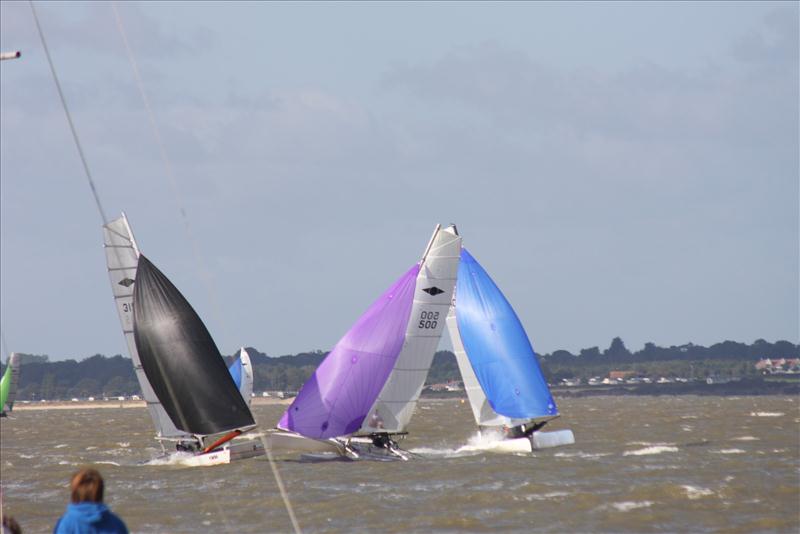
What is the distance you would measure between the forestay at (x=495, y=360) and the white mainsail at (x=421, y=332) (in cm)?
277

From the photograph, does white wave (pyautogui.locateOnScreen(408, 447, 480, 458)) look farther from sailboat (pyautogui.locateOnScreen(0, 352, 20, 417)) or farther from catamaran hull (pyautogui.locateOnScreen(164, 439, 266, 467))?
sailboat (pyautogui.locateOnScreen(0, 352, 20, 417))

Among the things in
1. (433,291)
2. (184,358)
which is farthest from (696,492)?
(184,358)

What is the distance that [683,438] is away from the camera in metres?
49.7

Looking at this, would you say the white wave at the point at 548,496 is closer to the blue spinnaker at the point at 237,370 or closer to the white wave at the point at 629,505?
the white wave at the point at 629,505

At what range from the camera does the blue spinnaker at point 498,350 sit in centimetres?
4028

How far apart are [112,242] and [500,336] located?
12496 millimetres

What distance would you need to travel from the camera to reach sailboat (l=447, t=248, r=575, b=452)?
4028 centimetres

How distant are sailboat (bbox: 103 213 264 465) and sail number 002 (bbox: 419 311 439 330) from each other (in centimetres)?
577

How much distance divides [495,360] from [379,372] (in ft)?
17.1

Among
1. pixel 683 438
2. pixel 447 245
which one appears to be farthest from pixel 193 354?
pixel 683 438

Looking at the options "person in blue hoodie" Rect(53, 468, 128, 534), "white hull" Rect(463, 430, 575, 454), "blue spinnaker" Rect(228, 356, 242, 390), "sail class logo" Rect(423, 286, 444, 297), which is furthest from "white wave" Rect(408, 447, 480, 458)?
"person in blue hoodie" Rect(53, 468, 128, 534)

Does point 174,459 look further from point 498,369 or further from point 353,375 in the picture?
point 498,369

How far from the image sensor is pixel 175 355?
1366 inches

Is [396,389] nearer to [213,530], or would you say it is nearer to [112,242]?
[112,242]
